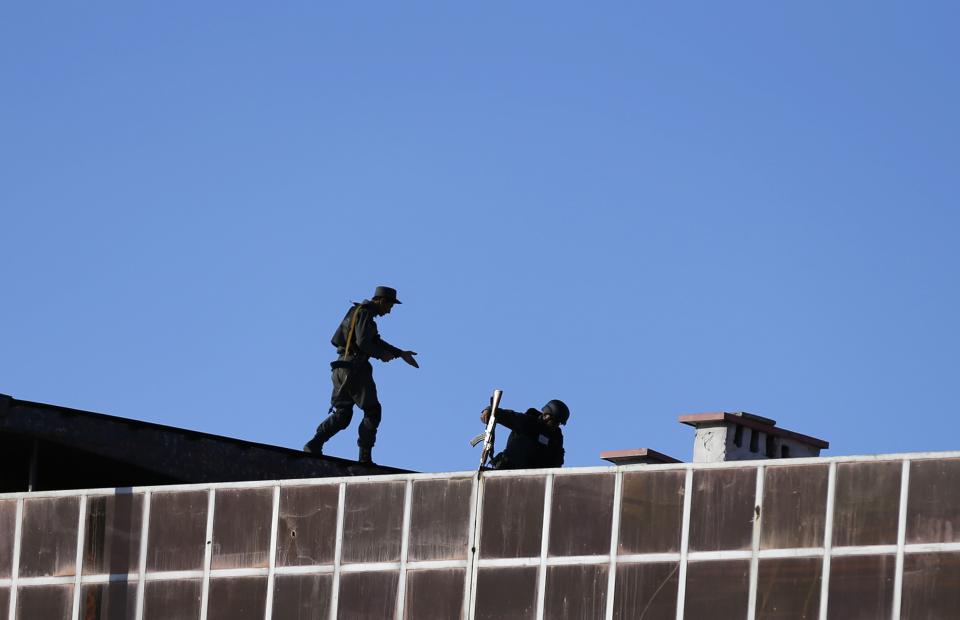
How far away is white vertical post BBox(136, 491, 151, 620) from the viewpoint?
29.4 meters

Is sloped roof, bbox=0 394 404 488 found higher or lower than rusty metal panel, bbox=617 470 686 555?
higher

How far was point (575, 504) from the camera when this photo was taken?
27094 millimetres

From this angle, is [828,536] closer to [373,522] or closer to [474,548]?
[474,548]

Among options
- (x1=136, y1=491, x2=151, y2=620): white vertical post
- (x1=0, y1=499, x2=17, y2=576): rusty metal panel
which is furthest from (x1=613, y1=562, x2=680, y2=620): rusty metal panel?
(x1=0, y1=499, x2=17, y2=576): rusty metal panel

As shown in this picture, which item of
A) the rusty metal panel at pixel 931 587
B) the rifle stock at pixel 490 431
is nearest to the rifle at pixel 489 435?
the rifle stock at pixel 490 431

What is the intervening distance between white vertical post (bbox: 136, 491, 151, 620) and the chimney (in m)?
5.99

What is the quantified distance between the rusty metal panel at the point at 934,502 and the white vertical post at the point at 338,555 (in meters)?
6.08

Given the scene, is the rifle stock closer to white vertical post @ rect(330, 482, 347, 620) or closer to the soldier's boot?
white vertical post @ rect(330, 482, 347, 620)

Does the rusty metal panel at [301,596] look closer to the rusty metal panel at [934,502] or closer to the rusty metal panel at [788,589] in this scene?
the rusty metal panel at [788,589]

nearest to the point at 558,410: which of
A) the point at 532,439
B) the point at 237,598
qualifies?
the point at 532,439

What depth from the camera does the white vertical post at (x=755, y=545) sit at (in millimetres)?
25766

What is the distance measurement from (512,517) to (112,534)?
15.5ft

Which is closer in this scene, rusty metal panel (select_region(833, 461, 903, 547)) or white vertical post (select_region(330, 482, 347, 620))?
rusty metal panel (select_region(833, 461, 903, 547))

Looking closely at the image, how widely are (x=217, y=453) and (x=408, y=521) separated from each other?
434 centimetres
